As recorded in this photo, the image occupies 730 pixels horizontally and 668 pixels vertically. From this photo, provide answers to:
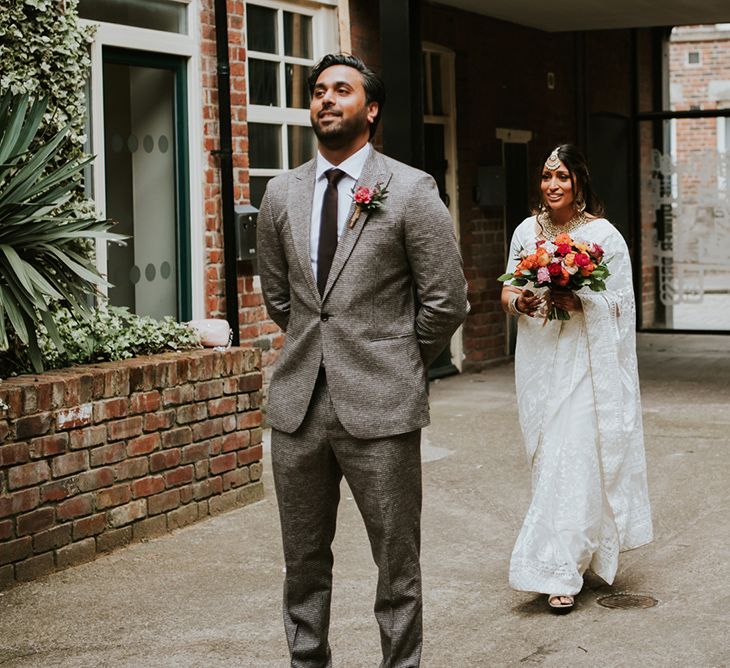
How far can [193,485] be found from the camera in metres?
7.39

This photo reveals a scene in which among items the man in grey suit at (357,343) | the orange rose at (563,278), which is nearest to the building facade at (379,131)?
the orange rose at (563,278)

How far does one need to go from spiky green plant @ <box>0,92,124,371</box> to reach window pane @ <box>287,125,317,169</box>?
407 centimetres

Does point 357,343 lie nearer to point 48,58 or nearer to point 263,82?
point 48,58

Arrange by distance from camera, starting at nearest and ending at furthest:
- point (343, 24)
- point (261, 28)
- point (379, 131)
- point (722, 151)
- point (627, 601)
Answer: point (627, 601)
point (261, 28)
point (343, 24)
point (379, 131)
point (722, 151)

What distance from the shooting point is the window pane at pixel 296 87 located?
35.0ft

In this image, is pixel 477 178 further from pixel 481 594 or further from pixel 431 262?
pixel 431 262

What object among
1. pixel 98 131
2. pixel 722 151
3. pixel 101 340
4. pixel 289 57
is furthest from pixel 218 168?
pixel 722 151

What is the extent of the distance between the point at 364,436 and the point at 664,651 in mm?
1649

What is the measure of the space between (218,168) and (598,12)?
208 inches

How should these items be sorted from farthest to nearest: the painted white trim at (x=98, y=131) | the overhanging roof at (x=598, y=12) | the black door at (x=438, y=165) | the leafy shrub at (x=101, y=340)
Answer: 1. the black door at (x=438, y=165)
2. the overhanging roof at (x=598, y=12)
3. the painted white trim at (x=98, y=131)
4. the leafy shrub at (x=101, y=340)

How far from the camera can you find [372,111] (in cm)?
436

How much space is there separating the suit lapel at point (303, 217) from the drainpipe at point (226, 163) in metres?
5.10

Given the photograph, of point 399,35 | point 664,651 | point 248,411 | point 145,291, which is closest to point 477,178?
point 399,35

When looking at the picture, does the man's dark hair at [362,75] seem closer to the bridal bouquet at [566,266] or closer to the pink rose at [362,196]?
the pink rose at [362,196]
